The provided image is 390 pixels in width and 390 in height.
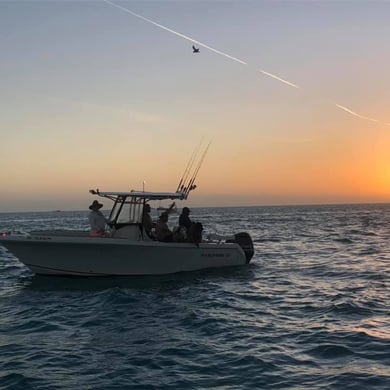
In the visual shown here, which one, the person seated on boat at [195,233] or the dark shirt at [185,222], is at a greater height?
the dark shirt at [185,222]

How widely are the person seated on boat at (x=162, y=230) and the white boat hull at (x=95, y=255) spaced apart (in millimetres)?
418

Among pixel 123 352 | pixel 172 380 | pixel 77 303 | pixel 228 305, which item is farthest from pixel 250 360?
pixel 77 303

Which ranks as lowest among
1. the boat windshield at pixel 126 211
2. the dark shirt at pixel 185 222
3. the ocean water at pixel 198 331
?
the ocean water at pixel 198 331

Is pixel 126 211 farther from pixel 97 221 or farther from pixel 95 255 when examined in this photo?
pixel 95 255

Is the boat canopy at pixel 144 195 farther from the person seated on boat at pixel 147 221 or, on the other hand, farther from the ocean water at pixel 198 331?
the ocean water at pixel 198 331

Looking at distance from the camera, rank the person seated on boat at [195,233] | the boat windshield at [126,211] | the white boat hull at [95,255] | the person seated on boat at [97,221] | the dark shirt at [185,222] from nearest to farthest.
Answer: the white boat hull at [95,255] → the person seated on boat at [97,221] → the boat windshield at [126,211] → the person seated on boat at [195,233] → the dark shirt at [185,222]

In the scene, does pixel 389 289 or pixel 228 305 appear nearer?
pixel 228 305

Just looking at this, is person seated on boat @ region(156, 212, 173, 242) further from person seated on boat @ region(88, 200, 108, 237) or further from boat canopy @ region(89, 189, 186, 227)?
person seated on boat @ region(88, 200, 108, 237)

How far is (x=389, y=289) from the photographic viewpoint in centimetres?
1385

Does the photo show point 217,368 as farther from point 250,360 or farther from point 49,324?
point 49,324

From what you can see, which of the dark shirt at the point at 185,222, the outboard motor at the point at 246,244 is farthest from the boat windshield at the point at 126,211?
the outboard motor at the point at 246,244

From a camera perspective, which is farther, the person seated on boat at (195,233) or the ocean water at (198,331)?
the person seated on boat at (195,233)

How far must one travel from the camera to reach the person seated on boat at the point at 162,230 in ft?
56.4

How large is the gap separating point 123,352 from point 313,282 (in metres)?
8.43
